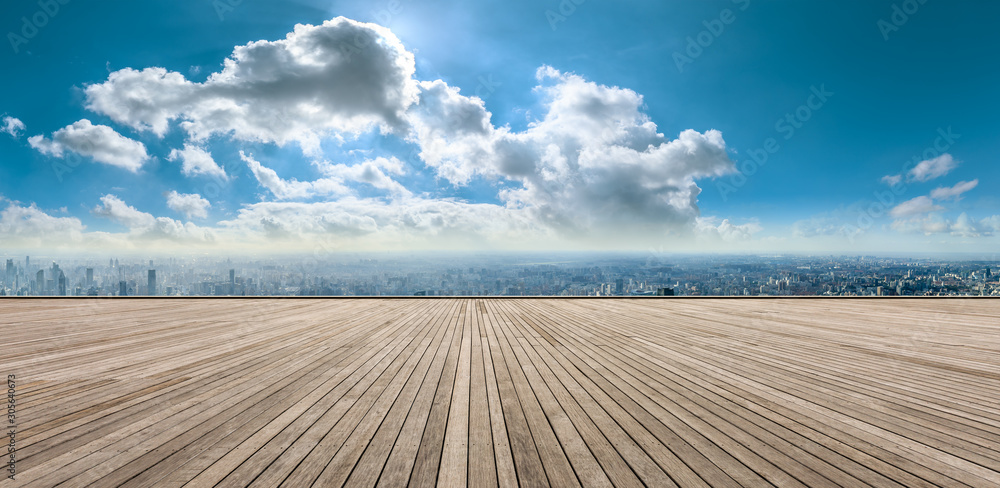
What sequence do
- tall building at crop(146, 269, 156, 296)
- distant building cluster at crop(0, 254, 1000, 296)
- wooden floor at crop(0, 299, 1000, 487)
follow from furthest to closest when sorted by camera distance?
distant building cluster at crop(0, 254, 1000, 296) < tall building at crop(146, 269, 156, 296) < wooden floor at crop(0, 299, 1000, 487)

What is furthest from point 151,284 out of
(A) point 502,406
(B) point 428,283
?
(A) point 502,406

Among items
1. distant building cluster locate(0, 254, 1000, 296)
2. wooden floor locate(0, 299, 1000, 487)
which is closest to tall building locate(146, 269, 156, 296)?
distant building cluster locate(0, 254, 1000, 296)

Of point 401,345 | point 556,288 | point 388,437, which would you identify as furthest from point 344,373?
point 556,288

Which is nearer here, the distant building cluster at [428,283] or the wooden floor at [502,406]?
the wooden floor at [502,406]

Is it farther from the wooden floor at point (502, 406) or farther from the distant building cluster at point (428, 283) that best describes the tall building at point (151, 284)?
the wooden floor at point (502, 406)

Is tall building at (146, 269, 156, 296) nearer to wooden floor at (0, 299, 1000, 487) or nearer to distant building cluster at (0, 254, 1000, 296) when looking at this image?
distant building cluster at (0, 254, 1000, 296)

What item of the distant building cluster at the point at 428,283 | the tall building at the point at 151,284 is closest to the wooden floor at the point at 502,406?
the tall building at the point at 151,284

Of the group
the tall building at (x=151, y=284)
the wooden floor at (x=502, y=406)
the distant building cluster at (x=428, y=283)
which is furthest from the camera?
the distant building cluster at (x=428, y=283)
